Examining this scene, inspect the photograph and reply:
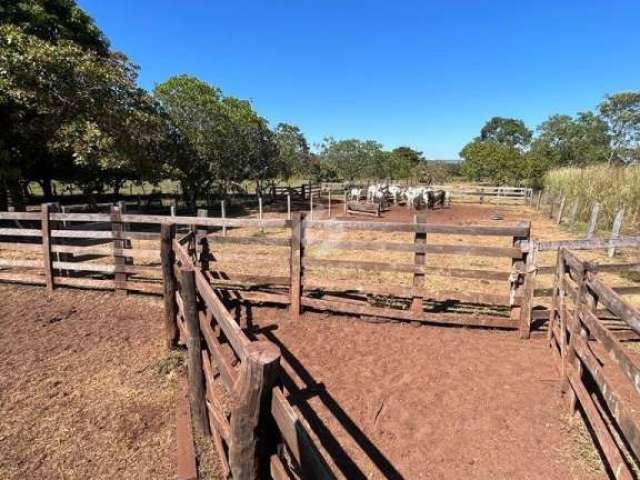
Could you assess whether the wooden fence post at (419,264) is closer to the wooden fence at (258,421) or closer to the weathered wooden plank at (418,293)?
the weathered wooden plank at (418,293)

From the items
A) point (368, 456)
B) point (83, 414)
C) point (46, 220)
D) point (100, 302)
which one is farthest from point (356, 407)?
point (46, 220)

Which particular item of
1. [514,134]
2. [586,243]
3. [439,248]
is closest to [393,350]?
[439,248]

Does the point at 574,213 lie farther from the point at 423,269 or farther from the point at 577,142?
the point at 577,142

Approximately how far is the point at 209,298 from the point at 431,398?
242 cm

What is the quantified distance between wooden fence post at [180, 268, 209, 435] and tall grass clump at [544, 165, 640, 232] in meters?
13.1

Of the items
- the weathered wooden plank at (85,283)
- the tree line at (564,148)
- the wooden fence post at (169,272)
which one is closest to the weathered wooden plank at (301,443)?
the wooden fence post at (169,272)

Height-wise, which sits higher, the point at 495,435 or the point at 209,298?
the point at 209,298

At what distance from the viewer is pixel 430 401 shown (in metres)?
3.61

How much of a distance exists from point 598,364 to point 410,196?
19.0 m

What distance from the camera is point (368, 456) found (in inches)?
115

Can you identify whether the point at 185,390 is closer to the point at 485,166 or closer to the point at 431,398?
the point at 431,398

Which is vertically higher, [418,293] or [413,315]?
[418,293]

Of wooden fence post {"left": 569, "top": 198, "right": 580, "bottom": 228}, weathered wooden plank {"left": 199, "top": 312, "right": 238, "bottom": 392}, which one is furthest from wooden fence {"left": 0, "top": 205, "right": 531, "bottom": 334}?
wooden fence post {"left": 569, "top": 198, "right": 580, "bottom": 228}

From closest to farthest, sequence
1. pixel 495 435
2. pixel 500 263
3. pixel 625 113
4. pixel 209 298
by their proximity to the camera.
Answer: pixel 209 298, pixel 495 435, pixel 500 263, pixel 625 113
